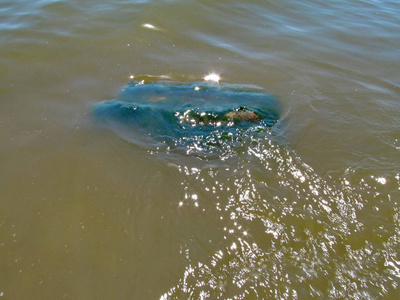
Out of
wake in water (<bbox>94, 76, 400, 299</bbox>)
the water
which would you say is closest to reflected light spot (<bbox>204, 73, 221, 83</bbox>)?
the water

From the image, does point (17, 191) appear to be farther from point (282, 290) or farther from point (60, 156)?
point (282, 290)

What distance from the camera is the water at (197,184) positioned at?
2910mm

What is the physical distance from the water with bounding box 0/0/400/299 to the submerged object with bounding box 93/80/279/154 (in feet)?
0.86

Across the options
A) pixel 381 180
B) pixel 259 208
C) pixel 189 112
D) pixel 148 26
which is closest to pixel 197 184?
pixel 259 208

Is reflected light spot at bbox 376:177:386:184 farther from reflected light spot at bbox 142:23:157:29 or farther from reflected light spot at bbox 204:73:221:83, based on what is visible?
reflected light spot at bbox 142:23:157:29

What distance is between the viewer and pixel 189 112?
15.8 ft

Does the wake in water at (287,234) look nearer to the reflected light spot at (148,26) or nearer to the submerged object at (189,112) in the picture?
the submerged object at (189,112)

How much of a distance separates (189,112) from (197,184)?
1429 millimetres

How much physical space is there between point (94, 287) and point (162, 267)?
0.63m

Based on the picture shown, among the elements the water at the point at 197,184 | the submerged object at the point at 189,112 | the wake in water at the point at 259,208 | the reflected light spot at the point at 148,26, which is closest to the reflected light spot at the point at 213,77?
the water at the point at 197,184

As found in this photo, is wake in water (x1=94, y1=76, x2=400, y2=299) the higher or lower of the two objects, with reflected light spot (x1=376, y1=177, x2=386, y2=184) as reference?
lower

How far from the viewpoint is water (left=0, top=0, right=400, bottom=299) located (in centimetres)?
291

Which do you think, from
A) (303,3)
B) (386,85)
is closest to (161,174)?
(386,85)

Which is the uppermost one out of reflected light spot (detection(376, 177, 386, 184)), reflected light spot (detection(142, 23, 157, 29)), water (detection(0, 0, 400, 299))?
reflected light spot (detection(142, 23, 157, 29))
